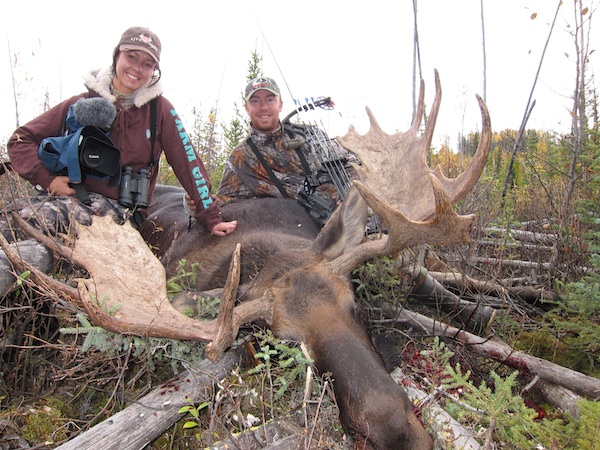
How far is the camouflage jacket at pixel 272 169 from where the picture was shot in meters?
5.17

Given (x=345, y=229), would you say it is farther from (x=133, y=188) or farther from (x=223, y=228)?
(x=133, y=188)

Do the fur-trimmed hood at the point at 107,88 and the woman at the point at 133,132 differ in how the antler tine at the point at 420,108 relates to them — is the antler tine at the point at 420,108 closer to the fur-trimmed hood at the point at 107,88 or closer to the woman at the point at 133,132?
the woman at the point at 133,132

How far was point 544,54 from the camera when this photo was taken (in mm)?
7004

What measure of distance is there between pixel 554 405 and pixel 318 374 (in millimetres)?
1541

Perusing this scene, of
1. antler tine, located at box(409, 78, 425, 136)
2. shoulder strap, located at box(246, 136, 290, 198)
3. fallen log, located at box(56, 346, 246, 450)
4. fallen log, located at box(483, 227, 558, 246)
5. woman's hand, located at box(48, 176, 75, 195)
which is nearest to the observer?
fallen log, located at box(56, 346, 246, 450)

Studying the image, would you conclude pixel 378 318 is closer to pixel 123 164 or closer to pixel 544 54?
pixel 123 164

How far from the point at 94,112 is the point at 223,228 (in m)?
1.41

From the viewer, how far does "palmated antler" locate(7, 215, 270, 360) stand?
238 centimetres

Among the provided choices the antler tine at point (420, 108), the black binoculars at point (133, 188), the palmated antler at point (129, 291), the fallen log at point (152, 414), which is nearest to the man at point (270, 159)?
the black binoculars at point (133, 188)

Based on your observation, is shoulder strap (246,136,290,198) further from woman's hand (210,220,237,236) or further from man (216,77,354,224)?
woman's hand (210,220,237,236)

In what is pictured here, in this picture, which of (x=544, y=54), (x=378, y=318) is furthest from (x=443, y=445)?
(x=544, y=54)

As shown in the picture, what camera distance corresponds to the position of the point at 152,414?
2.39 m

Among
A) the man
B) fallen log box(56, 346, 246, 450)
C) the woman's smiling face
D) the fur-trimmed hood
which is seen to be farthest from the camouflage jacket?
fallen log box(56, 346, 246, 450)

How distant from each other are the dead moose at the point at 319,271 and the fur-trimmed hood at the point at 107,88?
129cm
